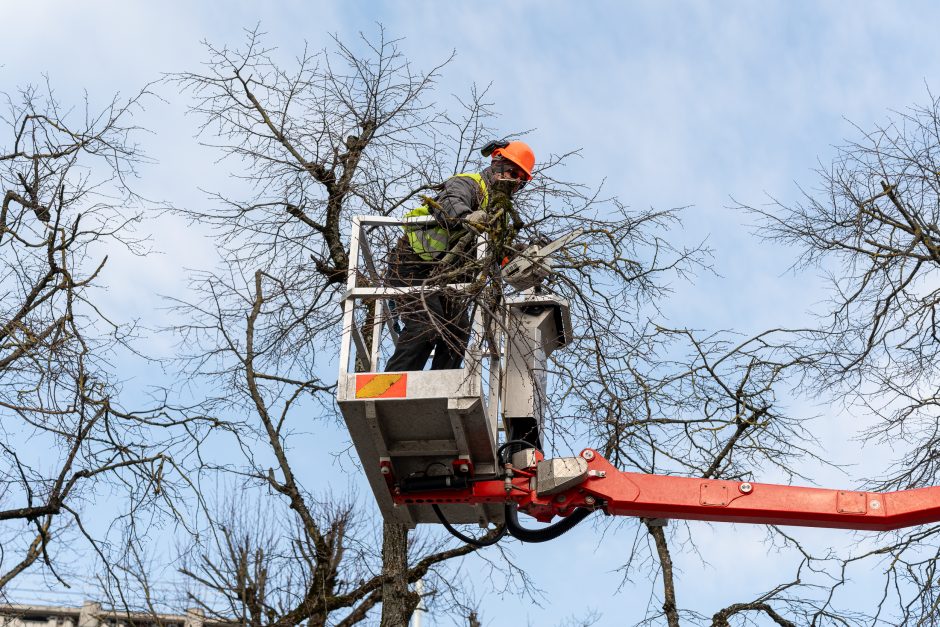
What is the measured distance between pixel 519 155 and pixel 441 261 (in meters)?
1.07

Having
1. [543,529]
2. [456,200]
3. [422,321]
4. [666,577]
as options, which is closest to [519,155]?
[456,200]

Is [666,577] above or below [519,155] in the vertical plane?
below

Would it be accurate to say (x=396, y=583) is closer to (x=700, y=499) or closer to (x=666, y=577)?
(x=666, y=577)

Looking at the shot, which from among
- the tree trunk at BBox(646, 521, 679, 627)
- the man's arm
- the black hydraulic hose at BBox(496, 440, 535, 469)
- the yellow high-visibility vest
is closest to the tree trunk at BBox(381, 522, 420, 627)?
the tree trunk at BBox(646, 521, 679, 627)

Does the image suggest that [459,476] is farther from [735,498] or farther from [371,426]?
[735,498]

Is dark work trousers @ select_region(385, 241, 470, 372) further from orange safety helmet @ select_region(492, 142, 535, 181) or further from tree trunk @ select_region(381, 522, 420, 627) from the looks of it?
tree trunk @ select_region(381, 522, 420, 627)

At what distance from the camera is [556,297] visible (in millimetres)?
7688

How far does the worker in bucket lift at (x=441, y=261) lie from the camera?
711cm

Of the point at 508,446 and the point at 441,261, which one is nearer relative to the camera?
the point at 441,261

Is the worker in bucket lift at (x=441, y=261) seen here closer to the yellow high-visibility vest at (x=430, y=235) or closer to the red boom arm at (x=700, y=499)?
the yellow high-visibility vest at (x=430, y=235)

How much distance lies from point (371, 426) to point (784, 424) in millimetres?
4119

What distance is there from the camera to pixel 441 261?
23.7 feet

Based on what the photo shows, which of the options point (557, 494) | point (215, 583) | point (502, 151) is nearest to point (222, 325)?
point (215, 583)

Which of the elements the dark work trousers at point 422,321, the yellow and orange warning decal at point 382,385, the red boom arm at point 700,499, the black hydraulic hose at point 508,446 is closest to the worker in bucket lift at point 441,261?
the dark work trousers at point 422,321
